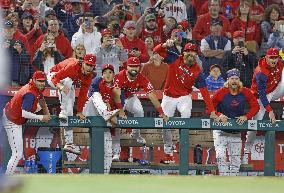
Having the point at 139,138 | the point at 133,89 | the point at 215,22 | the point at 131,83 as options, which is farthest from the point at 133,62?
the point at 215,22

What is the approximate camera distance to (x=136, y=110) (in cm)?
1400

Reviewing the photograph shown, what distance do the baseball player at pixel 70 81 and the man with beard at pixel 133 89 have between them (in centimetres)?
43

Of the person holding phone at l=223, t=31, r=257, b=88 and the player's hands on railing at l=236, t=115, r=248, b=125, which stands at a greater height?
the person holding phone at l=223, t=31, r=257, b=88

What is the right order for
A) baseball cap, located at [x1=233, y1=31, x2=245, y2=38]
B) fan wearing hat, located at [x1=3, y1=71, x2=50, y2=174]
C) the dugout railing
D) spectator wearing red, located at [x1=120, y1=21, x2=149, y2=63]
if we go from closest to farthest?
1. fan wearing hat, located at [x1=3, y1=71, x2=50, y2=174]
2. the dugout railing
3. spectator wearing red, located at [x1=120, y1=21, x2=149, y2=63]
4. baseball cap, located at [x1=233, y1=31, x2=245, y2=38]

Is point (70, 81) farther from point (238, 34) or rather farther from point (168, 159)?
point (238, 34)

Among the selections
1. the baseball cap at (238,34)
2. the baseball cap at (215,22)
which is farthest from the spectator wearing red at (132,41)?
the baseball cap at (238,34)

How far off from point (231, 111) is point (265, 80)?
0.66 meters

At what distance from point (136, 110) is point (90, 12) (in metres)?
2.92

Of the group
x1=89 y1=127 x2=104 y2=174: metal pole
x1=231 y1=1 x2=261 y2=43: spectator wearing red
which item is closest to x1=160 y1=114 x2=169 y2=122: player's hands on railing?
x1=89 y1=127 x2=104 y2=174: metal pole

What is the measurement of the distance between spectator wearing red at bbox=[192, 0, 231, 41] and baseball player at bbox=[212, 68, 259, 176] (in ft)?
8.52

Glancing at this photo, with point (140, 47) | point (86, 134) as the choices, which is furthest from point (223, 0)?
point (86, 134)

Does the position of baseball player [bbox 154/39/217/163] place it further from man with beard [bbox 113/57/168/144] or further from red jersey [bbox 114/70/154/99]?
red jersey [bbox 114/70/154/99]

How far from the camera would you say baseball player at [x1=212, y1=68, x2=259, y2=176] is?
542 inches

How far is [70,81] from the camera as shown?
13.6 m
